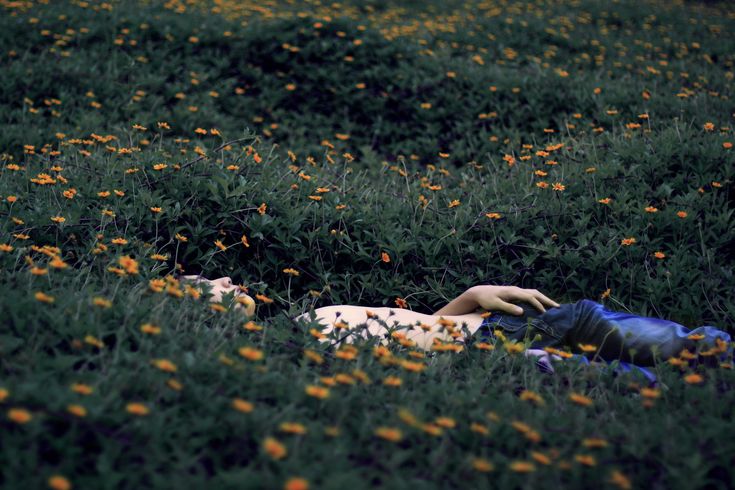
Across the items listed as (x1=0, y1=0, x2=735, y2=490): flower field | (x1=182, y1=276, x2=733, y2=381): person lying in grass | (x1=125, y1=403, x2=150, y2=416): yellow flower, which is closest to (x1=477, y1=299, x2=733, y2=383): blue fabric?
(x1=182, y1=276, x2=733, y2=381): person lying in grass

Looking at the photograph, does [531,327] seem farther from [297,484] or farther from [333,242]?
[297,484]

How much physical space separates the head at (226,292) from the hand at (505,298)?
3.42ft

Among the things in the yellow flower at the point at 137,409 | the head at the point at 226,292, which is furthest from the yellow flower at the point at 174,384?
the head at the point at 226,292

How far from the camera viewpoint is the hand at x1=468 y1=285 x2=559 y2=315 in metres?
3.00

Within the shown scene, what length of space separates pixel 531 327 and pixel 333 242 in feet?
4.07

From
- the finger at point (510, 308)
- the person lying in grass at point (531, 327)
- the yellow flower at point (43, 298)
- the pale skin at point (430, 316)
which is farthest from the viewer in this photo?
the finger at point (510, 308)

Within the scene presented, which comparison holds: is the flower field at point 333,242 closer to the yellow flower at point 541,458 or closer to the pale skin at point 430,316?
the yellow flower at point 541,458

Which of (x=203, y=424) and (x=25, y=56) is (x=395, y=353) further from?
(x=25, y=56)

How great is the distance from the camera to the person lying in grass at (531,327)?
8.70ft

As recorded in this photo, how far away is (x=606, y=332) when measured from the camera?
2.87 meters

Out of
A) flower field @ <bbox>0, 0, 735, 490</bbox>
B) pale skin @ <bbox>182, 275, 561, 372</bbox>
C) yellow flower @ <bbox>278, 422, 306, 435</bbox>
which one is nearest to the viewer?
yellow flower @ <bbox>278, 422, 306, 435</bbox>

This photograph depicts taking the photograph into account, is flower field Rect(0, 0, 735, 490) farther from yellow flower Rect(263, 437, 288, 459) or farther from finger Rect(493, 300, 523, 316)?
finger Rect(493, 300, 523, 316)

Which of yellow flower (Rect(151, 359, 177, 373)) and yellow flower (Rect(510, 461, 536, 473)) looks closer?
yellow flower (Rect(510, 461, 536, 473))

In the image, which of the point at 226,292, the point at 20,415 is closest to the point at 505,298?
the point at 226,292
